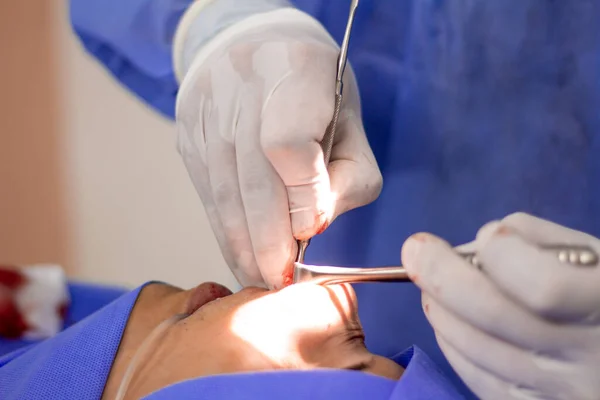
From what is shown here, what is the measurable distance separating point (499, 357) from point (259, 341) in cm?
26

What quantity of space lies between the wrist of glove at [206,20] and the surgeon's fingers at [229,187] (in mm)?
198

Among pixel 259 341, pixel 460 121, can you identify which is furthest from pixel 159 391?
pixel 460 121

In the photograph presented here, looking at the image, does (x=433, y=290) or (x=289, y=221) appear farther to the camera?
(x=289, y=221)

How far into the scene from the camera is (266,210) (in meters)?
0.72

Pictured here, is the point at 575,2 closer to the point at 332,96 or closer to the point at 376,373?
the point at 332,96

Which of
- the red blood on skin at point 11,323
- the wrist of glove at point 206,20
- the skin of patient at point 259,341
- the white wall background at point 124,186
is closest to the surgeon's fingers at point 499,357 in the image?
the skin of patient at point 259,341

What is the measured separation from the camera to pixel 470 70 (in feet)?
2.82

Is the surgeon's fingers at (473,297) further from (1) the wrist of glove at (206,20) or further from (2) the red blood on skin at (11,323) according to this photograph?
(2) the red blood on skin at (11,323)

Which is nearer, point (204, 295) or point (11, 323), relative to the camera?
point (204, 295)

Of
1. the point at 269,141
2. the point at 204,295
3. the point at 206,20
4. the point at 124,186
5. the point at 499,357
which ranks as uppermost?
the point at 206,20

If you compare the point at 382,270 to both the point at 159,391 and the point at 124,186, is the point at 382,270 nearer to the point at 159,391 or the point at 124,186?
the point at 159,391

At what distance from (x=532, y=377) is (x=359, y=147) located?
37cm

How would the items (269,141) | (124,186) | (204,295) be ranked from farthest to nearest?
(124,186)
(204,295)
(269,141)

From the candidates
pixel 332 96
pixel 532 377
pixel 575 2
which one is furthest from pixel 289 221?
pixel 575 2
